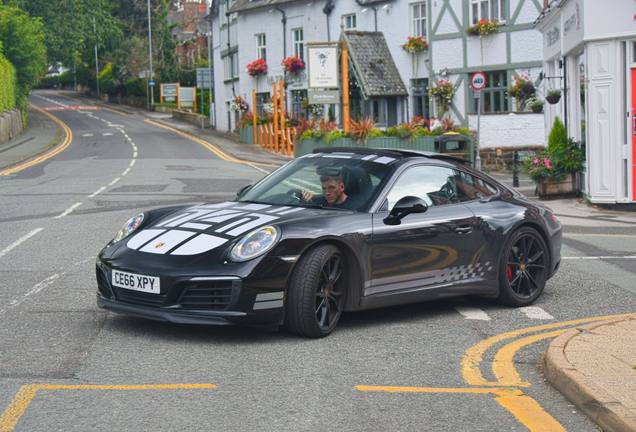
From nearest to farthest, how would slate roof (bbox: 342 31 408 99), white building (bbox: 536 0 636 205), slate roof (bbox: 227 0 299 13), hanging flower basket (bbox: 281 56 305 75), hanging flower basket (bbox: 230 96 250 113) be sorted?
white building (bbox: 536 0 636 205) → slate roof (bbox: 342 31 408 99) → hanging flower basket (bbox: 281 56 305 75) → slate roof (bbox: 227 0 299 13) → hanging flower basket (bbox: 230 96 250 113)

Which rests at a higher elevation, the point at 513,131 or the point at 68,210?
the point at 513,131

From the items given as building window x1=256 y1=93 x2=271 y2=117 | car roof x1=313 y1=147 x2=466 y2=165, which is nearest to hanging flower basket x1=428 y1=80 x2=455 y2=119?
building window x1=256 y1=93 x2=271 y2=117

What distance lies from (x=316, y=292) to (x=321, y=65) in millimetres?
26858

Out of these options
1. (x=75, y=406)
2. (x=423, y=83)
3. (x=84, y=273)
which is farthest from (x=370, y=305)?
(x=423, y=83)

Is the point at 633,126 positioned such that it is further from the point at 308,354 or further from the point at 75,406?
the point at 75,406

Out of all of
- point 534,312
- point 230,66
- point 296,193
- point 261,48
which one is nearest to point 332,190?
point 296,193

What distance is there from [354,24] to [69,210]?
87.3ft

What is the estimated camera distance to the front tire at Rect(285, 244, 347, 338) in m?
5.63

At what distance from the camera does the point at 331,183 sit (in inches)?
255

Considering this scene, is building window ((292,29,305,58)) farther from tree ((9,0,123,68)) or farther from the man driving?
the man driving

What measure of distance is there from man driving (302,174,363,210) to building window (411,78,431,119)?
2898 centimetres

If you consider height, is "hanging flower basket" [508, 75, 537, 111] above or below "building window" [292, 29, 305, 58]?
below

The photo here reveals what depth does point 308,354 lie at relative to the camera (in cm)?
539

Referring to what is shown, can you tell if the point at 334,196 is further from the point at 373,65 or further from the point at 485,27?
the point at 373,65
